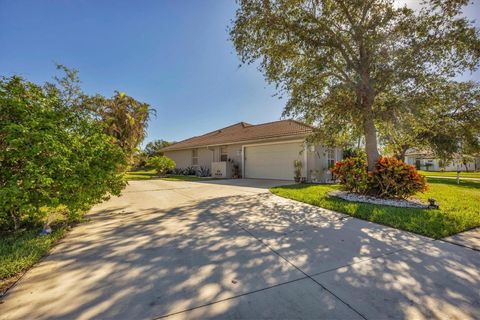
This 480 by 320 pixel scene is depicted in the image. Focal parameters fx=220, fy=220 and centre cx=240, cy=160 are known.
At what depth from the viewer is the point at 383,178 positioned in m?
6.61

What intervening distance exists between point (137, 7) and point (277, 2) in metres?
4.52

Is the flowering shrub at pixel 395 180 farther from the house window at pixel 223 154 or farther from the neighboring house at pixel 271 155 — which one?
the house window at pixel 223 154

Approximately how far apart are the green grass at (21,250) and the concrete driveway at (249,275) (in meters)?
0.16

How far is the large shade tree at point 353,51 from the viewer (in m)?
6.39

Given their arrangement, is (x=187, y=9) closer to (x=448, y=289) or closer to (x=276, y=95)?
(x=276, y=95)

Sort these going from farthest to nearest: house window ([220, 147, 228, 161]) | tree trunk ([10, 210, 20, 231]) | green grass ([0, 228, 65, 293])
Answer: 1. house window ([220, 147, 228, 161])
2. tree trunk ([10, 210, 20, 231])
3. green grass ([0, 228, 65, 293])

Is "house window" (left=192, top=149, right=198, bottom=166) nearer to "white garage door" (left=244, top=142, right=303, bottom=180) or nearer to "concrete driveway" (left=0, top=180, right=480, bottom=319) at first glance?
"white garage door" (left=244, top=142, right=303, bottom=180)

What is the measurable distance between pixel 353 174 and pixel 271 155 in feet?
24.4

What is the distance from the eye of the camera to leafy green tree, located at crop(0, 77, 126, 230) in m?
3.14

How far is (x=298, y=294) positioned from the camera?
2.09m

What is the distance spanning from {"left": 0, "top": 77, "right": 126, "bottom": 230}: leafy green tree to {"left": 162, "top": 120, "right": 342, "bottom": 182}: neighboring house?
26.3 ft

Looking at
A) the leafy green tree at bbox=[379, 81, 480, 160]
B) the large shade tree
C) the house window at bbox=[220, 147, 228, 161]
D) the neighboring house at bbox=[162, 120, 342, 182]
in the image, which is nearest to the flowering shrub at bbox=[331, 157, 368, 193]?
the large shade tree

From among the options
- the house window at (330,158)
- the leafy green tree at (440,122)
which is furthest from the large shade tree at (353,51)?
the house window at (330,158)

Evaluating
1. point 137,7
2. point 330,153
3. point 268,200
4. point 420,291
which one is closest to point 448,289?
point 420,291
